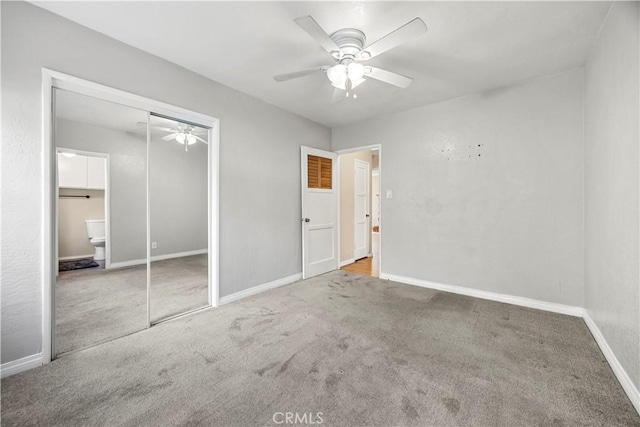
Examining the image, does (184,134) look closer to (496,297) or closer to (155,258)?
(155,258)

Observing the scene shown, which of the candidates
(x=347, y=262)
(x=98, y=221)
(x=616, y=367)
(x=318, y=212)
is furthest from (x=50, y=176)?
(x=347, y=262)

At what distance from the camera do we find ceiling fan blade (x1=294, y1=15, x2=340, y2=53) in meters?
1.58

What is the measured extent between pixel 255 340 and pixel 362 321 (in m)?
1.04

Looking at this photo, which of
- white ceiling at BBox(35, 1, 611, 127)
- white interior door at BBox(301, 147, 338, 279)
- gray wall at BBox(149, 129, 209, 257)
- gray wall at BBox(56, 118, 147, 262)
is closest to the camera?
white ceiling at BBox(35, 1, 611, 127)

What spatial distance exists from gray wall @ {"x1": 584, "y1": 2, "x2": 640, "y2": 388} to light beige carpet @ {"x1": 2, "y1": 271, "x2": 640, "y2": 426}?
1.11 feet

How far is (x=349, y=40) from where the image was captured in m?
2.04

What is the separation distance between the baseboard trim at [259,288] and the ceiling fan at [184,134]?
178cm

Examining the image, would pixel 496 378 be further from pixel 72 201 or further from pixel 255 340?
pixel 72 201

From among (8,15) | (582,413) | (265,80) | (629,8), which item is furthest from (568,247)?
(8,15)

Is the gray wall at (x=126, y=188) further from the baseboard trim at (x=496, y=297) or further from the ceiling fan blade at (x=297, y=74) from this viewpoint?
the baseboard trim at (x=496, y=297)

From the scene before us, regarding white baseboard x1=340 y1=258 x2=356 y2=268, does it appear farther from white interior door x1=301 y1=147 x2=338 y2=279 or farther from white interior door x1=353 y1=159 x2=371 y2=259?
white interior door x1=301 y1=147 x2=338 y2=279

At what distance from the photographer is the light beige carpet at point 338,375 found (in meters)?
1.46

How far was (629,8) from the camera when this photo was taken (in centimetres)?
164

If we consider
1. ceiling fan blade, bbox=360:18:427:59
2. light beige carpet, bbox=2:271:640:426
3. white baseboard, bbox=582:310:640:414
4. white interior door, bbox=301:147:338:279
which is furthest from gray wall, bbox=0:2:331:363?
white baseboard, bbox=582:310:640:414
